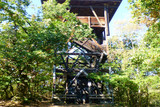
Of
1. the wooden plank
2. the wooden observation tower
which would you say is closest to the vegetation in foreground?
the wooden observation tower

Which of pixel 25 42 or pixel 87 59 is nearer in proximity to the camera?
pixel 25 42

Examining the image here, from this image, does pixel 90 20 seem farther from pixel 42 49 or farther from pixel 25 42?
pixel 25 42

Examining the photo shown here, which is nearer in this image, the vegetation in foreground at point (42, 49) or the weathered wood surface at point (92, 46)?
the vegetation in foreground at point (42, 49)

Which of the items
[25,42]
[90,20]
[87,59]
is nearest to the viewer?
[25,42]

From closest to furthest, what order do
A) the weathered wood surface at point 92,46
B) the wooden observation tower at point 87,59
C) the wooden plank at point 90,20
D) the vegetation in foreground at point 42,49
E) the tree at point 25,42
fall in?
the vegetation in foreground at point 42,49, the tree at point 25,42, the wooden observation tower at point 87,59, the weathered wood surface at point 92,46, the wooden plank at point 90,20

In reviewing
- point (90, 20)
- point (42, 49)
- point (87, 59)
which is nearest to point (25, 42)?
point (42, 49)

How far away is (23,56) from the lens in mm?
7602

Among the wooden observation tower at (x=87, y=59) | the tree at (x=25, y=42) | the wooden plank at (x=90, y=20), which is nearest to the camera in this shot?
the tree at (x=25, y=42)

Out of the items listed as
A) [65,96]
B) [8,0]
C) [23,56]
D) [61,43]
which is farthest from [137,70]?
[8,0]

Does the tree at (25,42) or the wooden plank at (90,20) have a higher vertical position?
the wooden plank at (90,20)

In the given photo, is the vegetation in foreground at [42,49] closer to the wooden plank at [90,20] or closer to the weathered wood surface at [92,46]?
the weathered wood surface at [92,46]

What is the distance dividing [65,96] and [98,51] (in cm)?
444

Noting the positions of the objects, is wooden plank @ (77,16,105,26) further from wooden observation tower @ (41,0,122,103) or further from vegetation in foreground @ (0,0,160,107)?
vegetation in foreground @ (0,0,160,107)

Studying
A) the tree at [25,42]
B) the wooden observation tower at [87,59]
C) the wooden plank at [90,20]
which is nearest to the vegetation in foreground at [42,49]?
the tree at [25,42]
